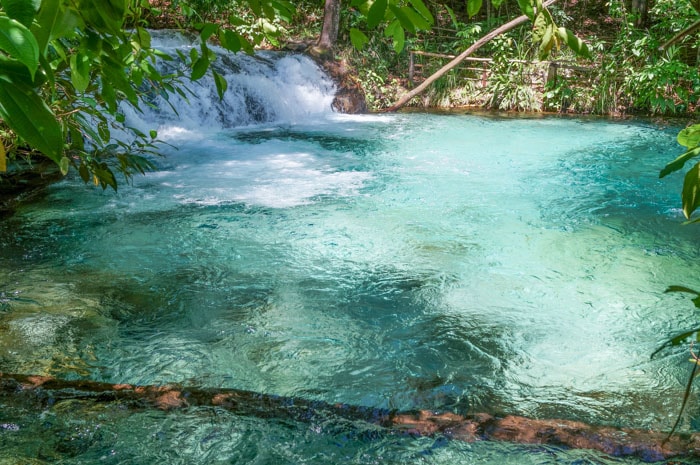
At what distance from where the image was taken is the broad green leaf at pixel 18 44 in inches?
26.1

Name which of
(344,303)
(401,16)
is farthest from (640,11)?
(401,16)

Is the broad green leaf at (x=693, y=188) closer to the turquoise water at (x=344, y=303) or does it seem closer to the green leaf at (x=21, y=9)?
the green leaf at (x=21, y=9)

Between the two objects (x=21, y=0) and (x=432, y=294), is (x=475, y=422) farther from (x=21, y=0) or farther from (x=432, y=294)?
(x=21, y=0)

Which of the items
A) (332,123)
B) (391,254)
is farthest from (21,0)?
(332,123)

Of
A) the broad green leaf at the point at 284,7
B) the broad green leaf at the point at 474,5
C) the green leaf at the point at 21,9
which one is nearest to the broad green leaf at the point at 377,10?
the broad green leaf at the point at 474,5

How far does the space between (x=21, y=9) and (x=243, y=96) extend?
36.7 ft

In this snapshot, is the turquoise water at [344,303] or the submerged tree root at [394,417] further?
the turquoise water at [344,303]

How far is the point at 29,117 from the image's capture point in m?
0.71

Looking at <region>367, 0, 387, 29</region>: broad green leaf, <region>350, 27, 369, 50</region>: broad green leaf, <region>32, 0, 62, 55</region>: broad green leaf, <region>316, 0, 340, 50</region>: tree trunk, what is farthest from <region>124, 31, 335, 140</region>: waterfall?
<region>32, 0, 62, 55</region>: broad green leaf

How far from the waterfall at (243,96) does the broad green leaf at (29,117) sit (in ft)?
30.8

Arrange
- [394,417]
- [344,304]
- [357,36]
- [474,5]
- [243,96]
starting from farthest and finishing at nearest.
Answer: [243,96] → [344,304] → [394,417] → [357,36] → [474,5]

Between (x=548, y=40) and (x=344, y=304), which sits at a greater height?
(x=548, y=40)

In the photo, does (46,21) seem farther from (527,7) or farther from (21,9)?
(527,7)

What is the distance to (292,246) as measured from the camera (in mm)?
5230
